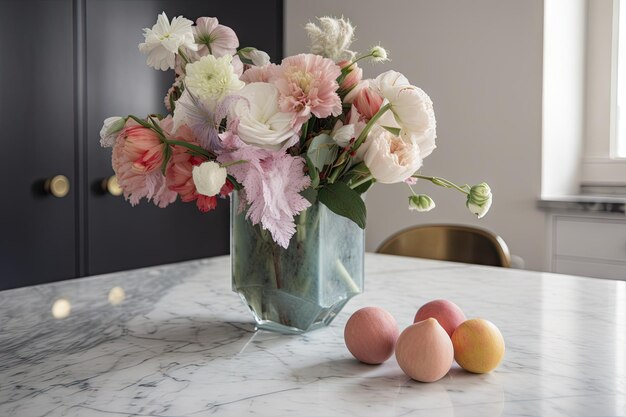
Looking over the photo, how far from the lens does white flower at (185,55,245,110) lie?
65cm

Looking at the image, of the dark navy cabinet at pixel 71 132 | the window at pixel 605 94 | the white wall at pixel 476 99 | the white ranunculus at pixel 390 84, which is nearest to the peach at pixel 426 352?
the white ranunculus at pixel 390 84

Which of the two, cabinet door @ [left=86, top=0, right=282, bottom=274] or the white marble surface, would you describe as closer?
the white marble surface

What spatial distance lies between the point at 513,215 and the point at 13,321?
1.75m

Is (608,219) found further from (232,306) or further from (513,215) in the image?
(232,306)

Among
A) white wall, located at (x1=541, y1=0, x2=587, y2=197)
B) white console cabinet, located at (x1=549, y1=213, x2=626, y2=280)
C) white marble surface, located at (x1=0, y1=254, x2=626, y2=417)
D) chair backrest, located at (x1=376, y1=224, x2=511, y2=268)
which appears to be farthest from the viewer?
white wall, located at (x1=541, y1=0, x2=587, y2=197)

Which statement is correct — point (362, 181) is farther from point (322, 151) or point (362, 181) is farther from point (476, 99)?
point (476, 99)

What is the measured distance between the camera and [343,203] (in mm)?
693

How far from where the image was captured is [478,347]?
63 centimetres

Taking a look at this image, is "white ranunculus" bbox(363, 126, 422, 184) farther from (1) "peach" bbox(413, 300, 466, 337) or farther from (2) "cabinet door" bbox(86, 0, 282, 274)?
(2) "cabinet door" bbox(86, 0, 282, 274)

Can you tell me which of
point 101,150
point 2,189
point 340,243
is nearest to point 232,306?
point 340,243

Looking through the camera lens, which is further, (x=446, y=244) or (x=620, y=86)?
(x=620, y=86)

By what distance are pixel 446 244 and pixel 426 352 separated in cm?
113

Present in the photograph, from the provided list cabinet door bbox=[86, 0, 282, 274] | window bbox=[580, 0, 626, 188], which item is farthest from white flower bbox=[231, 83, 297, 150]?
window bbox=[580, 0, 626, 188]

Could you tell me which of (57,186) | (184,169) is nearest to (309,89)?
(184,169)
